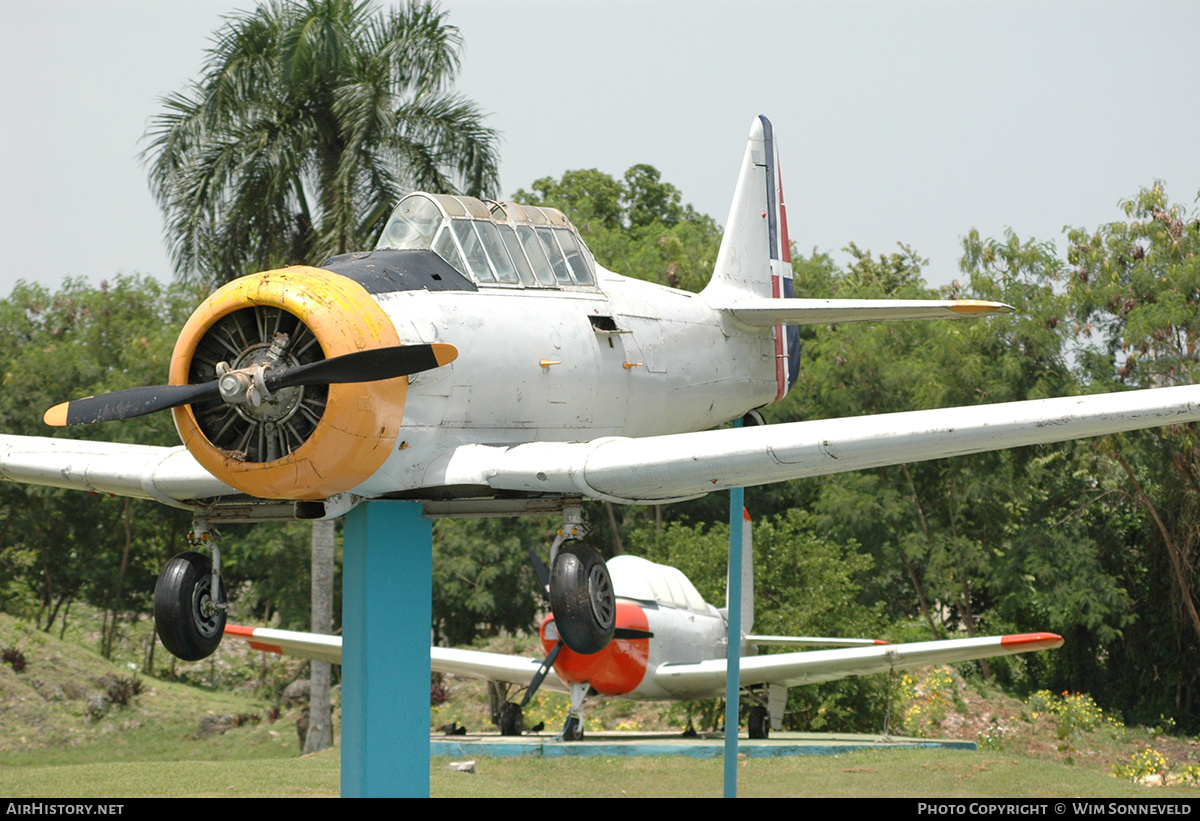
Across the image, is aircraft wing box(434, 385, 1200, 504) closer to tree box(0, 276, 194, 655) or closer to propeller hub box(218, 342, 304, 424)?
propeller hub box(218, 342, 304, 424)

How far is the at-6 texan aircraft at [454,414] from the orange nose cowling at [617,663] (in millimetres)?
9353

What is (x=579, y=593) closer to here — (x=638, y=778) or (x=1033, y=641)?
(x=638, y=778)

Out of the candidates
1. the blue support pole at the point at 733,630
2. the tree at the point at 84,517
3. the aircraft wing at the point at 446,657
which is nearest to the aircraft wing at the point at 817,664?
the aircraft wing at the point at 446,657

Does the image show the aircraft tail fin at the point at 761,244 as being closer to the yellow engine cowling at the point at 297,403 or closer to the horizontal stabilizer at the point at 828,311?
the horizontal stabilizer at the point at 828,311

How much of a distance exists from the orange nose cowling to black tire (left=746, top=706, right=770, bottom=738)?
1.99 meters

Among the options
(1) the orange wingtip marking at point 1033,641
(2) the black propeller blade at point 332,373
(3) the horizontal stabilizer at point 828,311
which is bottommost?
(1) the orange wingtip marking at point 1033,641

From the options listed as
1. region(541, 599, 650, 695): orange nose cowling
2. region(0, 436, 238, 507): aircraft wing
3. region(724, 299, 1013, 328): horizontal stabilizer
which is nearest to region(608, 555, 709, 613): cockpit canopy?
region(541, 599, 650, 695): orange nose cowling

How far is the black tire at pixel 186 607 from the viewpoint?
289 inches

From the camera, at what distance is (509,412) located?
7.47 meters

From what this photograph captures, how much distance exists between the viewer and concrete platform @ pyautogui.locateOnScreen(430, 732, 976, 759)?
16.3 m

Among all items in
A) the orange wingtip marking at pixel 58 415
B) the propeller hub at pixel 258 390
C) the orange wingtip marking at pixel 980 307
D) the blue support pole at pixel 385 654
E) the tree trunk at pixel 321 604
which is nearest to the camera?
the propeller hub at pixel 258 390

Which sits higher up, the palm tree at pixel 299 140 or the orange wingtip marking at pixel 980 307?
the palm tree at pixel 299 140

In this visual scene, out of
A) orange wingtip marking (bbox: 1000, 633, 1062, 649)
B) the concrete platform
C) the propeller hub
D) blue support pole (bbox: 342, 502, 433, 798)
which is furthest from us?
the concrete platform

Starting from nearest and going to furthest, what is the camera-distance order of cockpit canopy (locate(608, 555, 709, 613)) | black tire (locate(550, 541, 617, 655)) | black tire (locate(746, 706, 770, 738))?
black tire (locate(550, 541, 617, 655))
cockpit canopy (locate(608, 555, 709, 613))
black tire (locate(746, 706, 770, 738))
